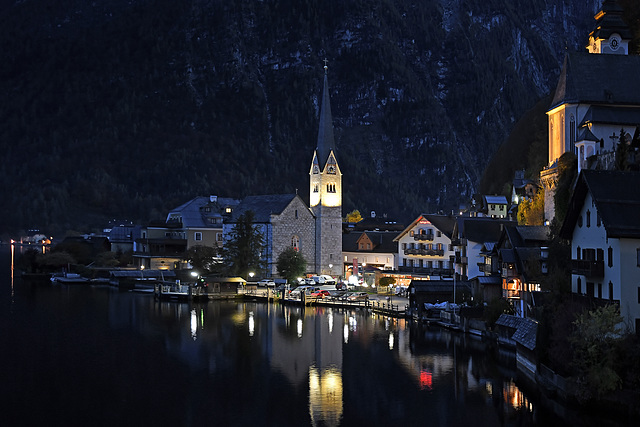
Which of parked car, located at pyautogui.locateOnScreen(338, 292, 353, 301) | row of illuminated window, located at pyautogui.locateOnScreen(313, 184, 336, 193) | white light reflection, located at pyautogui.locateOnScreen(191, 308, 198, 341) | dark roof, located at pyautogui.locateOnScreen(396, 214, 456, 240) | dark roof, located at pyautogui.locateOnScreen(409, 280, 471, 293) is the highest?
row of illuminated window, located at pyautogui.locateOnScreen(313, 184, 336, 193)

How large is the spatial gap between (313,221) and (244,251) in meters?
Result: 14.3

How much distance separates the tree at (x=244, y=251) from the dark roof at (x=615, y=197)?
58.4 m

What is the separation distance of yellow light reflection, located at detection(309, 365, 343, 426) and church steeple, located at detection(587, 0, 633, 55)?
48.9 meters

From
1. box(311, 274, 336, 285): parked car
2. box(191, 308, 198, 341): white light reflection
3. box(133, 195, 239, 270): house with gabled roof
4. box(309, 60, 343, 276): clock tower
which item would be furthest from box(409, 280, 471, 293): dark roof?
box(133, 195, 239, 270): house with gabled roof

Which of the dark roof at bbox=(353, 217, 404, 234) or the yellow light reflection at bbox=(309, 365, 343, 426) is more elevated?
the dark roof at bbox=(353, 217, 404, 234)

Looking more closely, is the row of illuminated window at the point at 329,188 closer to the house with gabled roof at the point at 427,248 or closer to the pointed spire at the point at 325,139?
the pointed spire at the point at 325,139

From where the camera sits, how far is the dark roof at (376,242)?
3892 inches

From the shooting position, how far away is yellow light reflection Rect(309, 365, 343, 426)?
37.1 metres

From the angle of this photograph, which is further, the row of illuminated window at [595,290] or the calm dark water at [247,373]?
the row of illuminated window at [595,290]

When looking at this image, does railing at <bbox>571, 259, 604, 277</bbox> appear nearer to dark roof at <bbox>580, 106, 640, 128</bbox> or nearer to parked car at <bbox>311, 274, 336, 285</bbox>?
dark roof at <bbox>580, 106, 640, 128</bbox>

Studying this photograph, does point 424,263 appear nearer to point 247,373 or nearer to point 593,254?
point 247,373

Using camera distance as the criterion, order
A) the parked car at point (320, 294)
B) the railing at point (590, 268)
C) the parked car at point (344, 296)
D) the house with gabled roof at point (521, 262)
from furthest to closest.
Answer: the parked car at point (320, 294), the parked car at point (344, 296), the house with gabled roof at point (521, 262), the railing at point (590, 268)

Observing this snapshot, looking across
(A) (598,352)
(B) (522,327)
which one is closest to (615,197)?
(A) (598,352)

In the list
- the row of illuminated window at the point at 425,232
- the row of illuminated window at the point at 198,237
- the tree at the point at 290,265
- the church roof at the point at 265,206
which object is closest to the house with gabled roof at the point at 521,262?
Result: the row of illuminated window at the point at 425,232
